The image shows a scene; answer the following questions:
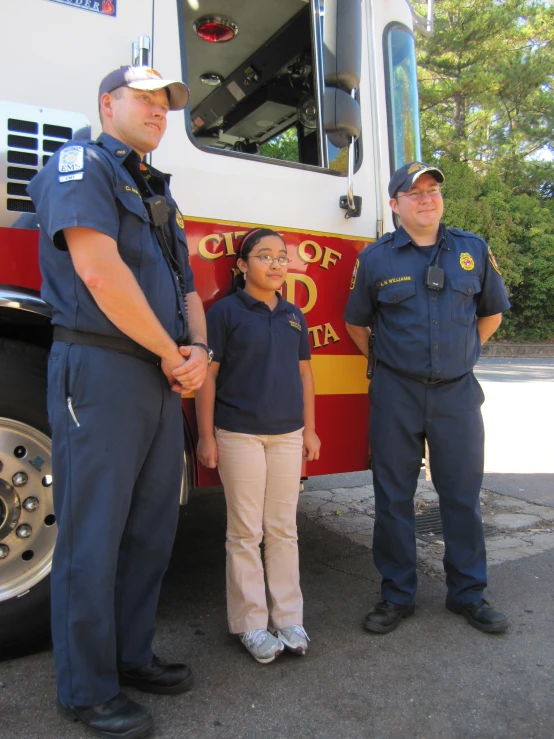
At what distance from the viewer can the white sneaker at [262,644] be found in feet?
8.24

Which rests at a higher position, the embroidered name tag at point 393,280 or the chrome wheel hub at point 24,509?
the embroidered name tag at point 393,280

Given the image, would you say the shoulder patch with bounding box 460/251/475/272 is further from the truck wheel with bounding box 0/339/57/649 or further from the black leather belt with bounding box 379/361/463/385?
the truck wheel with bounding box 0/339/57/649

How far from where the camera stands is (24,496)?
2.42 metres

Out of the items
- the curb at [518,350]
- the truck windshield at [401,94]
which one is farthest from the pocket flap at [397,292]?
the curb at [518,350]

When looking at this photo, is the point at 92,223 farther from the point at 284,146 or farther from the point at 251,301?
the point at 284,146

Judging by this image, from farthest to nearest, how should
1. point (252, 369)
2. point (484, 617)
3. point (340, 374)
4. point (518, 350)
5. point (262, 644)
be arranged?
point (518, 350) < point (340, 374) < point (484, 617) < point (252, 369) < point (262, 644)

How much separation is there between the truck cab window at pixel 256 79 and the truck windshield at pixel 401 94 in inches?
14.6

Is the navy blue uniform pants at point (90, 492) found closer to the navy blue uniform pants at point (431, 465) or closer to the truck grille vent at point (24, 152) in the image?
the truck grille vent at point (24, 152)

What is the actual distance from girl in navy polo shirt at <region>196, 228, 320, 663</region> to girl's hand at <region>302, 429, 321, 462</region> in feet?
0.34

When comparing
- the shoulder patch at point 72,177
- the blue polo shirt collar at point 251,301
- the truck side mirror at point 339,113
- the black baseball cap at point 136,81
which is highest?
the truck side mirror at point 339,113

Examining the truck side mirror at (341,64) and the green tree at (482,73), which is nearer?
the truck side mirror at (341,64)

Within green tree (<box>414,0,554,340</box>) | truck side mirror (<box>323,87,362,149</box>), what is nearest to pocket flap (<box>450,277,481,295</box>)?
truck side mirror (<box>323,87,362,149</box>)

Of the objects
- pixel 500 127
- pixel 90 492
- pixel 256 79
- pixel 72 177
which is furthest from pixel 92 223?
pixel 500 127

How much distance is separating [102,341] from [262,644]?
131cm
